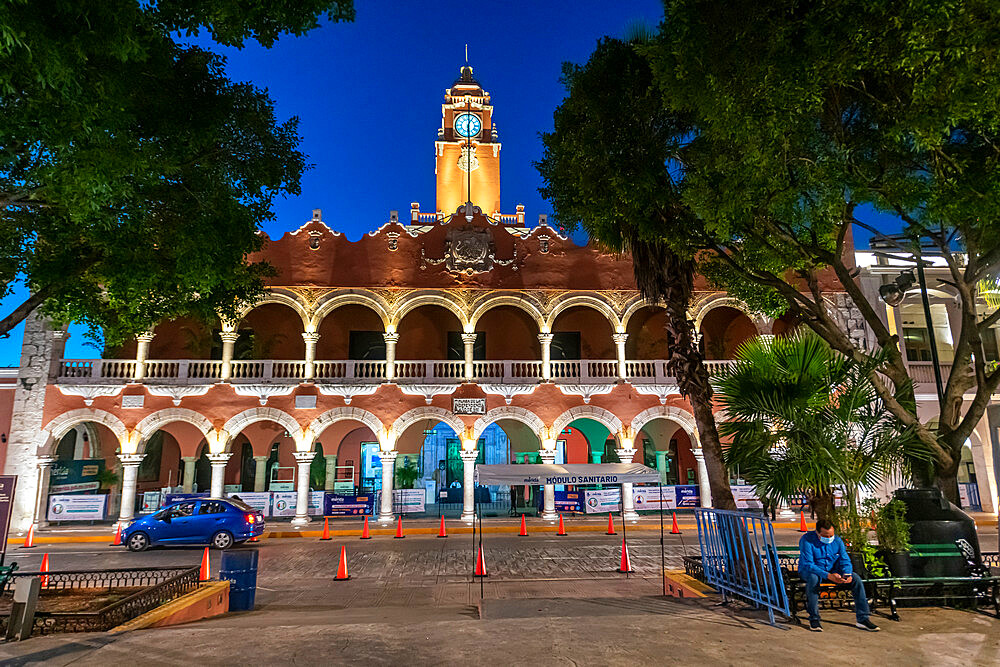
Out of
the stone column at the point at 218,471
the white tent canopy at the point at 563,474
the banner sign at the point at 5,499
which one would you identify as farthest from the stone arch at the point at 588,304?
the banner sign at the point at 5,499

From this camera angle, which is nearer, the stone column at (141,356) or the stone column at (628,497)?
the stone column at (141,356)

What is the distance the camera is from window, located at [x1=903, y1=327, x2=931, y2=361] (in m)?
21.9

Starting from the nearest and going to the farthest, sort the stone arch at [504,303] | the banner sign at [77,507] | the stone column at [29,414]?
the stone column at [29,414]
the banner sign at [77,507]
the stone arch at [504,303]

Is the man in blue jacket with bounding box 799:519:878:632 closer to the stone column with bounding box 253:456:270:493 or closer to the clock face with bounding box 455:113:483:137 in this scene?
the stone column with bounding box 253:456:270:493

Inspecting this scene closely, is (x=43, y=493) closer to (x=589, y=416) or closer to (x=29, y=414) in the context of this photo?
(x=29, y=414)

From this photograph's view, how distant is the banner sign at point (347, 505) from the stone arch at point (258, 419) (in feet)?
7.46

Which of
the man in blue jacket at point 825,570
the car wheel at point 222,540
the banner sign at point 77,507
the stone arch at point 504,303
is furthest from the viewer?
the stone arch at point 504,303

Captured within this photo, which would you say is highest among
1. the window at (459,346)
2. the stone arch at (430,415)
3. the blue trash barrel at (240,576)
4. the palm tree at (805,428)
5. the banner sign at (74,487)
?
the window at (459,346)

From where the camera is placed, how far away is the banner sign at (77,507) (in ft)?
59.8

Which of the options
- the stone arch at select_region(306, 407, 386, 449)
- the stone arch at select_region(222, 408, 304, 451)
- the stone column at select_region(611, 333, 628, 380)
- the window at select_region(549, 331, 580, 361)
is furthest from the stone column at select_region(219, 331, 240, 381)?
the stone column at select_region(611, 333, 628, 380)

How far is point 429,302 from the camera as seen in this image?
20562 mm

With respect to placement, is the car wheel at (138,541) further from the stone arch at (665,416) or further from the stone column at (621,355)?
the stone column at (621,355)

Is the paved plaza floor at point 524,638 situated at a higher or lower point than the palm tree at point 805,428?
lower

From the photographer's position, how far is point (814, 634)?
575cm
